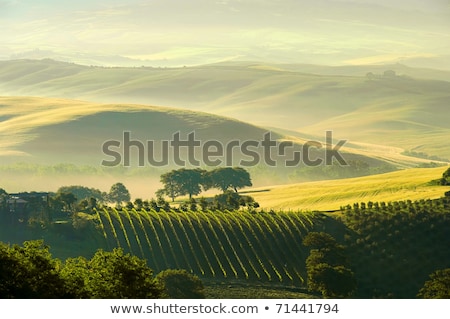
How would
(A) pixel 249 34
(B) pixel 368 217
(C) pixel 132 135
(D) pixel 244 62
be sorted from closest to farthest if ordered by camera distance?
(B) pixel 368 217
(C) pixel 132 135
(A) pixel 249 34
(D) pixel 244 62

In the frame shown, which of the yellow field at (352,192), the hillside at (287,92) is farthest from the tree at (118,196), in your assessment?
the hillside at (287,92)

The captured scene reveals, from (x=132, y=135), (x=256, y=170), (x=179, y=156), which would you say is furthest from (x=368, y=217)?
(x=132, y=135)

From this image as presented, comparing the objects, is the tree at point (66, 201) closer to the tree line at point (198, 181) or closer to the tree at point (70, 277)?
the tree at point (70, 277)

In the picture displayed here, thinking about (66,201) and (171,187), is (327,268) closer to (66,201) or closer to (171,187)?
(66,201)

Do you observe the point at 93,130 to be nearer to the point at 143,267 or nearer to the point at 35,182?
the point at 35,182

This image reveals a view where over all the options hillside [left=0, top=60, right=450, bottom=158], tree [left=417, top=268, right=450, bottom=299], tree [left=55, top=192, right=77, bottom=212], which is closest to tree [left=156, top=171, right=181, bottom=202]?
tree [left=55, top=192, right=77, bottom=212]

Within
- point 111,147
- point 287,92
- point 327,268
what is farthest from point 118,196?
point 287,92
